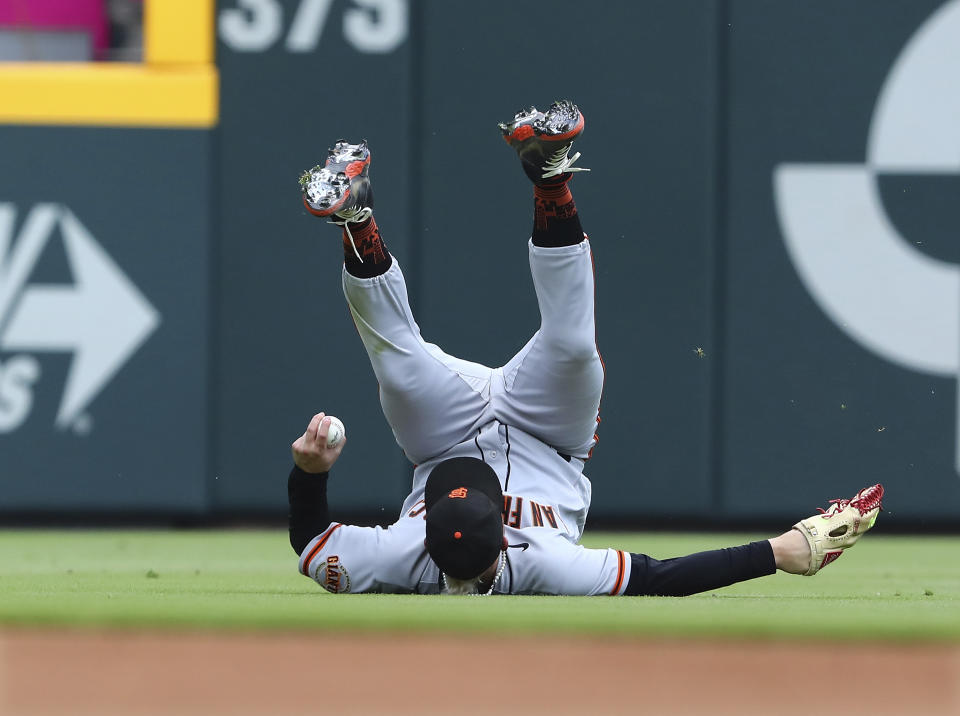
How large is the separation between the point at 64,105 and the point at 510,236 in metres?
1.73

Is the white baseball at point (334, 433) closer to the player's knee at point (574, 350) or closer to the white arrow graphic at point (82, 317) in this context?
the player's knee at point (574, 350)

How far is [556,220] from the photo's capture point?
3.62 m

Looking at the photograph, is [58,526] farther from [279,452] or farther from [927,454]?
[927,454]

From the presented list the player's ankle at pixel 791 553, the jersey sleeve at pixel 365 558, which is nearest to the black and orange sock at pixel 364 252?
the jersey sleeve at pixel 365 558

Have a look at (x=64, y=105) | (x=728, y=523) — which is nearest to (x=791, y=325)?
(x=728, y=523)

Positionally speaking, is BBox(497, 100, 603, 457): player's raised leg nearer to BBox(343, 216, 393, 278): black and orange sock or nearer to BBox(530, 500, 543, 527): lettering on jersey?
BBox(530, 500, 543, 527): lettering on jersey

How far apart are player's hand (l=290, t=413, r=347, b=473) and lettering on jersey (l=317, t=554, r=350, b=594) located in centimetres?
22

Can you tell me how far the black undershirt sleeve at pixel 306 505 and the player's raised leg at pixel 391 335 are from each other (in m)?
0.33

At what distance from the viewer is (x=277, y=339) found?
582 cm

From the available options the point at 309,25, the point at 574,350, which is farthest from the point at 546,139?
the point at 309,25

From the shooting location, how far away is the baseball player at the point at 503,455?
3.47 m

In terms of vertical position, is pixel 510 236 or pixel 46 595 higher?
pixel 510 236

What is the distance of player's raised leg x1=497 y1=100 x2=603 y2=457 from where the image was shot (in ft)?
11.5

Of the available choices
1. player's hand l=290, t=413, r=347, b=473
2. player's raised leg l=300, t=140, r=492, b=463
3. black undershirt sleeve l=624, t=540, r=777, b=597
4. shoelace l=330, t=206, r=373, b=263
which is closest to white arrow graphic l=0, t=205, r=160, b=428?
player's raised leg l=300, t=140, r=492, b=463
